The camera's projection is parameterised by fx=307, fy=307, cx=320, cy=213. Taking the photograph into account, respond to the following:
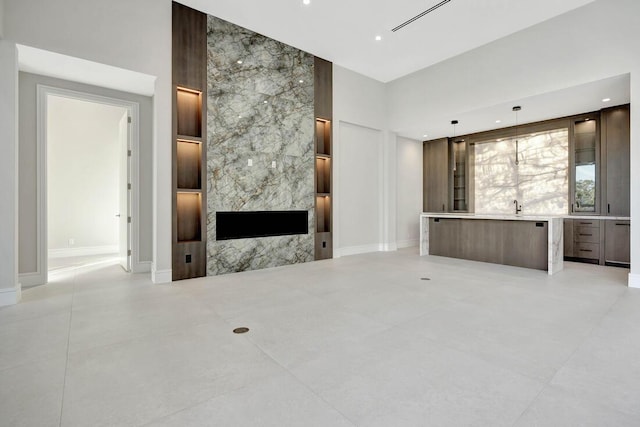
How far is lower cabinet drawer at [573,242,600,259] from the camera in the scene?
231 inches

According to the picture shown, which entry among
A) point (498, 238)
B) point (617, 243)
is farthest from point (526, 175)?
point (498, 238)

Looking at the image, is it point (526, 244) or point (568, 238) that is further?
point (568, 238)

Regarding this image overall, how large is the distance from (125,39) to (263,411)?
4.87 meters

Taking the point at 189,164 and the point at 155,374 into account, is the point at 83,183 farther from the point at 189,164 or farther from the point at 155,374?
the point at 155,374

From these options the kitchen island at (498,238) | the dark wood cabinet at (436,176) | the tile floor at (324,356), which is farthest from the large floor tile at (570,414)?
the dark wood cabinet at (436,176)

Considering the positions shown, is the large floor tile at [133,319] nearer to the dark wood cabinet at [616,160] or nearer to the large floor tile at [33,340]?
the large floor tile at [33,340]

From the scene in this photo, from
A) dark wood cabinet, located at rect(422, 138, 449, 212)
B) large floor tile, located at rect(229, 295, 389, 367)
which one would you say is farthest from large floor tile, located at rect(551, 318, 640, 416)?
dark wood cabinet, located at rect(422, 138, 449, 212)

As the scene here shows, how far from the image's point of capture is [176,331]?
2.72 meters

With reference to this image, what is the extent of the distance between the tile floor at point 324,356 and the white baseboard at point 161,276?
0.41 meters

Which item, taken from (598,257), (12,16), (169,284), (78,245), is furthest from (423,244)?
(78,245)

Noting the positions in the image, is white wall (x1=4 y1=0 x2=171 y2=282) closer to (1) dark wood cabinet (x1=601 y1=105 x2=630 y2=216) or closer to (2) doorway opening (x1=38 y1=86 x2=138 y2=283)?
(2) doorway opening (x1=38 y1=86 x2=138 y2=283)

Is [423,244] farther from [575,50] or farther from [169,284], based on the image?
[169,284]

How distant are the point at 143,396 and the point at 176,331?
976mm

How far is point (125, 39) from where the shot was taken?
4184 millimetres
